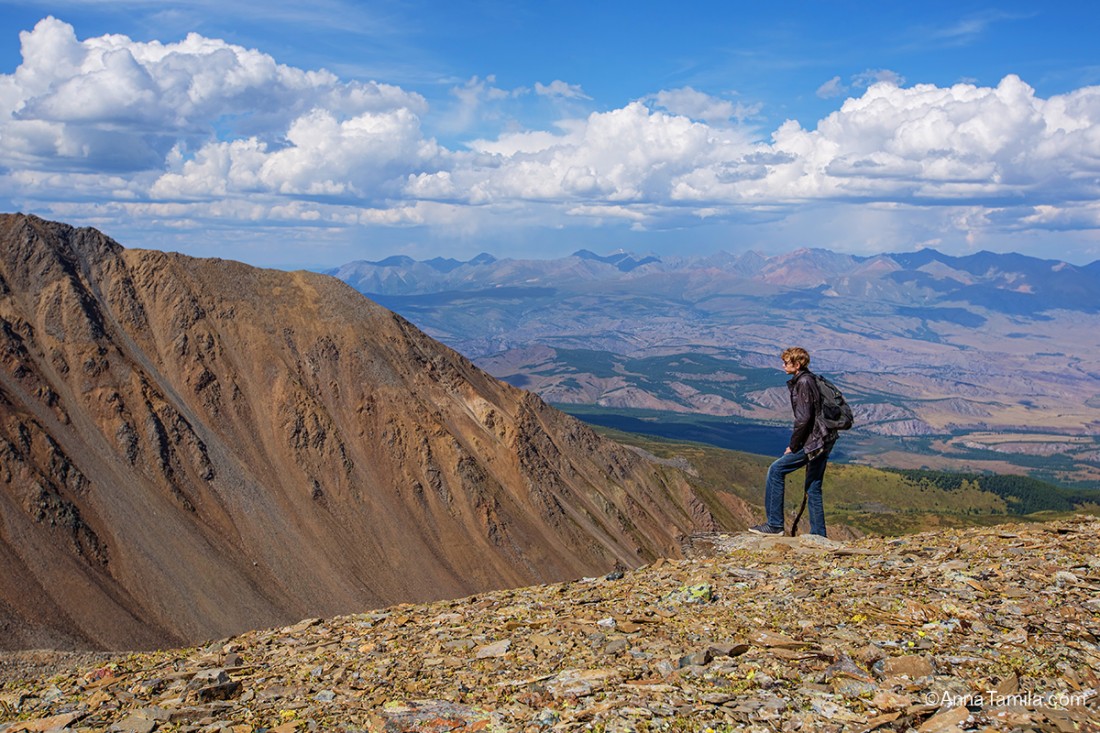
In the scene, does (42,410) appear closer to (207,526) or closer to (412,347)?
(207,526)

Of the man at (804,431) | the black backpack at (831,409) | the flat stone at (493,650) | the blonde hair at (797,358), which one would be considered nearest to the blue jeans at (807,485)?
the man at (804,431)

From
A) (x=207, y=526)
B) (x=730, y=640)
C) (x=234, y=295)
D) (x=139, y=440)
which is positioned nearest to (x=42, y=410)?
(x=139, y=440)

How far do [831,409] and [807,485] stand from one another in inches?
92.1

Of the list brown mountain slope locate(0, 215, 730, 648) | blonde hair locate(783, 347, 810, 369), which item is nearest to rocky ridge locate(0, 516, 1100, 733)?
blonde hair locate(783, 347, 810, 369)

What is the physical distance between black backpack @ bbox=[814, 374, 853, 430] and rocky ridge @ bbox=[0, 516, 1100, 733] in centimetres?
310

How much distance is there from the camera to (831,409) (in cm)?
1970

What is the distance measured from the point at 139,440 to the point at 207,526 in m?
10.4

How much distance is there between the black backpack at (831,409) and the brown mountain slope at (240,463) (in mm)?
53961

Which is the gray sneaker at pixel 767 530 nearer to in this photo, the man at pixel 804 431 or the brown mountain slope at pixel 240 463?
the man at pixel 804 431

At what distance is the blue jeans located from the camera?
2014cm

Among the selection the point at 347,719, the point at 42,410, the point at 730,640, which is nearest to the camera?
the point at 347,719

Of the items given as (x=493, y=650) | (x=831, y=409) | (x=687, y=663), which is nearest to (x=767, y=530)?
(x=831, y=409)

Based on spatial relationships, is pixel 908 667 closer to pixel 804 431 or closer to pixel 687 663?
pixel 687 663

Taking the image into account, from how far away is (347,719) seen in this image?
11.6 metres
